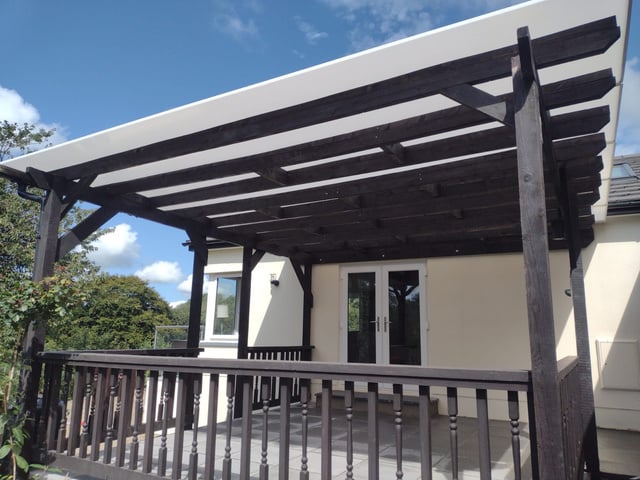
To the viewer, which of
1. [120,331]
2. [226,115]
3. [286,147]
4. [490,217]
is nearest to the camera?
[226,115]

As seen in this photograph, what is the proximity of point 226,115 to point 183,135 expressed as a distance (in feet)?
1.60

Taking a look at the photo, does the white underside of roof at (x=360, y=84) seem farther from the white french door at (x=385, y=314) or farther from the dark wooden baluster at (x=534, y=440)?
the white french door at (x=385, y=314)

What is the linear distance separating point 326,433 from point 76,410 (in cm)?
205

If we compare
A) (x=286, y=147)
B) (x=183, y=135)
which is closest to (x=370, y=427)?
(x=286, y=147)

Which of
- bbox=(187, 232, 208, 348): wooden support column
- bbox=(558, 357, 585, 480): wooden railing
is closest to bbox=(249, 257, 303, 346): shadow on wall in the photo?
bbox=(187, 232, 208, 348): wooden support column

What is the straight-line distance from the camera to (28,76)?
31.9ft

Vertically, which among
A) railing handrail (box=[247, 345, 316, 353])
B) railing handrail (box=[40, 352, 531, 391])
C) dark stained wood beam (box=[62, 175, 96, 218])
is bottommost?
railing handrail (box=[247, 345, 316, 353])

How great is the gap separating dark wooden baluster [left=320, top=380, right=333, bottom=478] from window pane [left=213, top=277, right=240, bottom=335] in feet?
18.8

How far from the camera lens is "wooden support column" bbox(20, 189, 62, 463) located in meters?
3.27

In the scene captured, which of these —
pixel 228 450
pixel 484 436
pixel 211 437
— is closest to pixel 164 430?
pixel 211 437

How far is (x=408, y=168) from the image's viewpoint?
352 cm

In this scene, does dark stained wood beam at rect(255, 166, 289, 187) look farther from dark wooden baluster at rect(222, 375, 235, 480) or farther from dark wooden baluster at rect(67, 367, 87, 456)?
dark wooden baluster at rect(67, 367, 87, 456)

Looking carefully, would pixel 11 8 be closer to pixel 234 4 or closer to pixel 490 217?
pixel 234 4

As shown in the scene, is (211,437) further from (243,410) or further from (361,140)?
(361,140)
